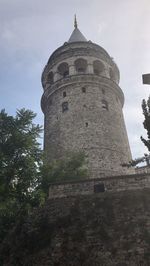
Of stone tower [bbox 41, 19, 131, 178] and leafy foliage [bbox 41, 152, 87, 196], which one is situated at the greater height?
stone tower [bbox 41, 19, 131, 178]

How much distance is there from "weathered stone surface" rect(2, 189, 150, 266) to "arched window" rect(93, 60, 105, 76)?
49.2ft

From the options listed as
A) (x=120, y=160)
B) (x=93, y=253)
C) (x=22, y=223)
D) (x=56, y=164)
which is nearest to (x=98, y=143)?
(x=120, y=160)

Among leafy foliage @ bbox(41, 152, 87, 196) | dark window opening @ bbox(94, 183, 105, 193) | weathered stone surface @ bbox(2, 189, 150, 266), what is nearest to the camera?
weathered stone surface @ bbox(2, 189, 150, 266)

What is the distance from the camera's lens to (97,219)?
9750mm

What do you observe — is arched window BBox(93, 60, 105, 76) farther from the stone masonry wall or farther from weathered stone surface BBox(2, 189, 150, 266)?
weathered stone surface BBox(2, 189, 150, 266)

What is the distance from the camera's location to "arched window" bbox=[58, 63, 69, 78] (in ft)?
77.6

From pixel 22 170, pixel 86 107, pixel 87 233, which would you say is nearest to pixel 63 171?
pixel 22 170

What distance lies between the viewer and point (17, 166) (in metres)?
12.7

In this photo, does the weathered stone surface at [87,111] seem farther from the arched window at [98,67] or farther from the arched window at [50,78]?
the arched window at [50,78]

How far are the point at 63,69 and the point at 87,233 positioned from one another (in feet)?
56.1

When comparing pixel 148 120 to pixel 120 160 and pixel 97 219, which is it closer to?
pixel 97 219

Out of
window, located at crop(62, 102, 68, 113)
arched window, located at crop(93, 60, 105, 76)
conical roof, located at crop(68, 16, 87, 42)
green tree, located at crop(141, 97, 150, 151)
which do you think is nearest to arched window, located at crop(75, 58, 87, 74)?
arched window, located at crop(93, 60, 105, 76)

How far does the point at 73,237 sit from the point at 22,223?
89.4 inches

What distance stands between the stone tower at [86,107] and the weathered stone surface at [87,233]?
270 inches
